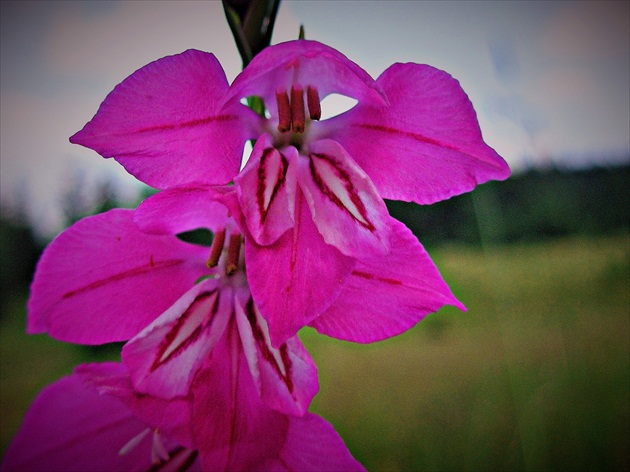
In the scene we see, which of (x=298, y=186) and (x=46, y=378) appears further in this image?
(x=46, y=378)

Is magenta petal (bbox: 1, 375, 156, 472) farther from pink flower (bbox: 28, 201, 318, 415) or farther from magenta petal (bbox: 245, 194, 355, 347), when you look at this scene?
magenta petal (bbox: 245, 194, 355, 347)

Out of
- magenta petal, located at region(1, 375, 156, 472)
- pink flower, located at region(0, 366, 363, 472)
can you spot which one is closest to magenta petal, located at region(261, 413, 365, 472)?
pink flower, located at region(0, 366, 363, 472)

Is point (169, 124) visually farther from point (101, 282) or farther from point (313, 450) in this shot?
point (313, 450)

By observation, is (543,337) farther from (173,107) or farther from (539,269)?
(173,107)

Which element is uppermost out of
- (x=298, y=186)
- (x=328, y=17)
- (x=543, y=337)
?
(x=328, y=17)

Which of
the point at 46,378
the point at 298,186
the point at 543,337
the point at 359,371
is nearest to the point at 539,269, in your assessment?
the point at 543,337

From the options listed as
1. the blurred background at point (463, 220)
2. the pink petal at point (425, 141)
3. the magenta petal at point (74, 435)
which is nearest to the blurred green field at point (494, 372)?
the blurred background at point (463, 220)

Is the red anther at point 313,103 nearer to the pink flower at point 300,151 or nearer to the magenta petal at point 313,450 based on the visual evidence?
the pink flower at point 300,151
